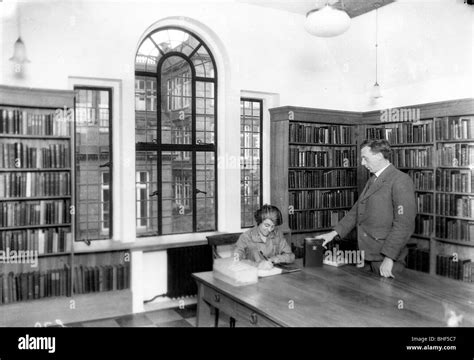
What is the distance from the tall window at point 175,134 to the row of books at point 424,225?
271 centimetres

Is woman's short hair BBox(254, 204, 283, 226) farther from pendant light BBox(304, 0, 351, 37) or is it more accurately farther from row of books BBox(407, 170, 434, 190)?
row of books BBox(407, 170, 434, 190)

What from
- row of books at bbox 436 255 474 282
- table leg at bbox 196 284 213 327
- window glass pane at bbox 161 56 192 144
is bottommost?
row of books at bbox 436 255 474 282

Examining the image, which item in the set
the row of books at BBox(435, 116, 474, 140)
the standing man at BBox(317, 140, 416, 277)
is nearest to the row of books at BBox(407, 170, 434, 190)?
the row of books at BBox(435, 116, 474, 140)

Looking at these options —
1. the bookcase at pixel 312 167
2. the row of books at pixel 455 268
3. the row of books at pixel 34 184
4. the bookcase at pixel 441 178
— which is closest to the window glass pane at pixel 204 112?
the bookcase at pixel 312 167

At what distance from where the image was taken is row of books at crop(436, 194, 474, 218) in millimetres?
5465

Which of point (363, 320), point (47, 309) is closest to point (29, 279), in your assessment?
point (47, 309)

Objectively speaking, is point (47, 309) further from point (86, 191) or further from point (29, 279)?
point (86, 191)

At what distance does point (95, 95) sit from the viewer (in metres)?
5.45

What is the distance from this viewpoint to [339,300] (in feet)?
8.91

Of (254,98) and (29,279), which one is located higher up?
(254,98)

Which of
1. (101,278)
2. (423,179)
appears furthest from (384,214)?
(101,278)

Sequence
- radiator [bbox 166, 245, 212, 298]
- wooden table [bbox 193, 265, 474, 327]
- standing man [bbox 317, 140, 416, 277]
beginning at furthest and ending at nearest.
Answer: radiator [bbox 166, 245, 212, 298], standing man [bbox 317, 140, 416, 277], wooden table [bbox 193, 265, 474, 327]

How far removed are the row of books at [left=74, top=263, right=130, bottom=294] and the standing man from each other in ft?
8.33
